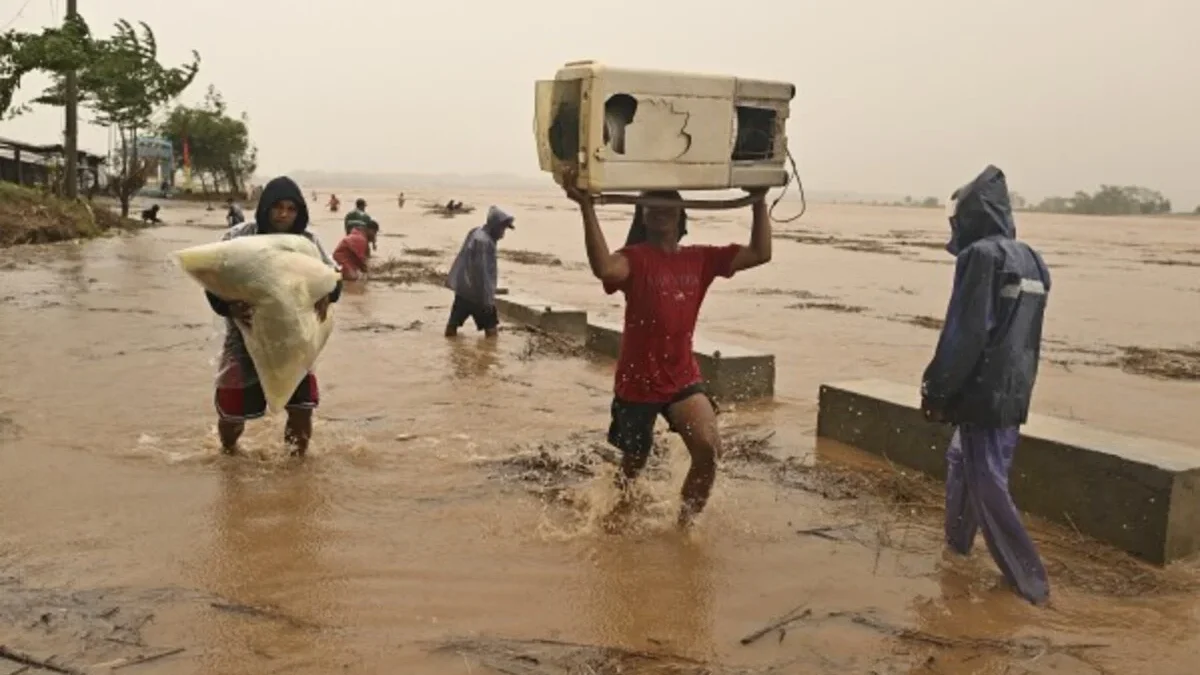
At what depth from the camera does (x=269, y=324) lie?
17.1ft

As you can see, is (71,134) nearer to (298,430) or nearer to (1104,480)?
(298,430)

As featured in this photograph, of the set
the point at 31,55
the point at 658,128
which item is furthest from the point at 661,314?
the point at 31,55

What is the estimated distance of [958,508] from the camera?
448 centimetres

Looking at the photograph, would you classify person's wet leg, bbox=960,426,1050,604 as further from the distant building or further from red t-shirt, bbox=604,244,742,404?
the distant building

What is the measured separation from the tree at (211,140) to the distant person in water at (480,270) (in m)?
53.7

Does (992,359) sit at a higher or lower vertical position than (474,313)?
higher

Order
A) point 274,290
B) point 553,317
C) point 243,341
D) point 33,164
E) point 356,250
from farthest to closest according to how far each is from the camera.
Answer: point 33,164
point 356,250
point 553,317
point 243,341
point 274,290

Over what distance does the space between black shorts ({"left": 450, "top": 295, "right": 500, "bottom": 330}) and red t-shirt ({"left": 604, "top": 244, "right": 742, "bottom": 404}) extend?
6.49m

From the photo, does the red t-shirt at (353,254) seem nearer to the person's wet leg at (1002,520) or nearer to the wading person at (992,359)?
the wading person at (992,359)

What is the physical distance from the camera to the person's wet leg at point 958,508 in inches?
173

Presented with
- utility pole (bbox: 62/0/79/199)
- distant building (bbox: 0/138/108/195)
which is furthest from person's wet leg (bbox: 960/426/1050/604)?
distant building (bbox: 0/138/108/195)

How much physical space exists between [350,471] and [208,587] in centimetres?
180

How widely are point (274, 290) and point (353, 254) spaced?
36.3 feet

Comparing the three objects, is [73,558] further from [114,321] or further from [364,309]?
[364,309]
